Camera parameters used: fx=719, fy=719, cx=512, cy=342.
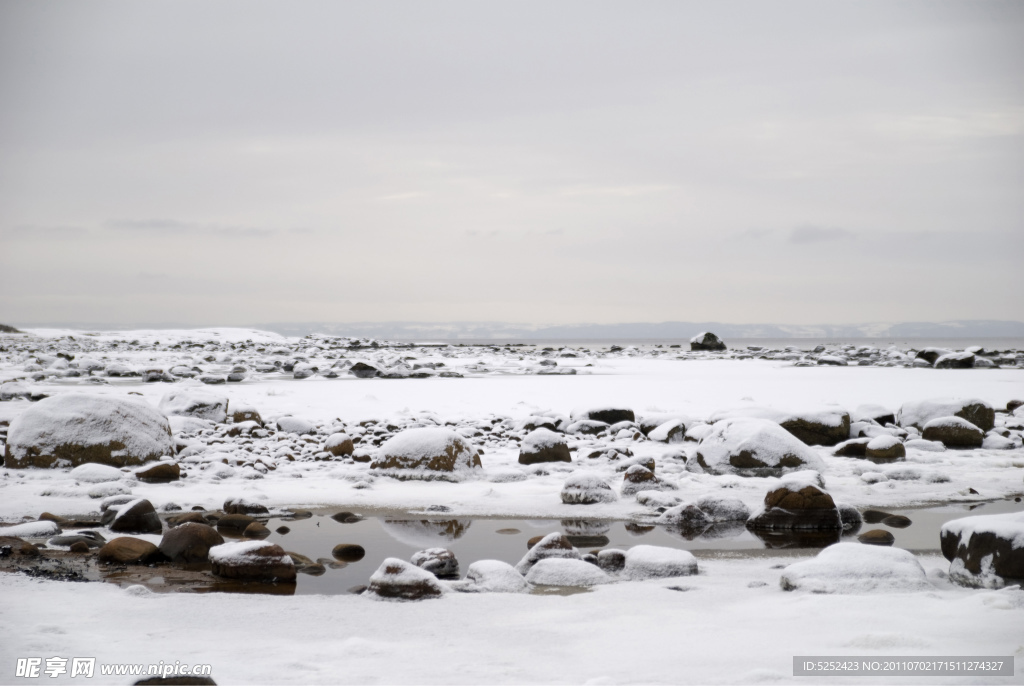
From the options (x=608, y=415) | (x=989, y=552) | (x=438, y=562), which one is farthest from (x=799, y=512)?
(x=608, y=415)

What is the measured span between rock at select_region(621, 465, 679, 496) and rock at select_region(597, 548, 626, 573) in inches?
80.5

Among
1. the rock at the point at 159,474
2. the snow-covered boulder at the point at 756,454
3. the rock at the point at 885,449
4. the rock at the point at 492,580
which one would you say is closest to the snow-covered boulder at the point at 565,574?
the rock at the point at 492,580

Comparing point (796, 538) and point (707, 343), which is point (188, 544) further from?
point (707, 343)

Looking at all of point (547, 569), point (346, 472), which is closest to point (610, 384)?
point (346, 472)

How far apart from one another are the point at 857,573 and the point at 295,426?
6936 mm

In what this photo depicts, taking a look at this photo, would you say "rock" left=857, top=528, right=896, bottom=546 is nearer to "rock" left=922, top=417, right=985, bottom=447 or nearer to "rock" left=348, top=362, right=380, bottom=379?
"rock" left=922, top=417, right=985, bottom=447

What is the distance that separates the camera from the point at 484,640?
287 centimetres

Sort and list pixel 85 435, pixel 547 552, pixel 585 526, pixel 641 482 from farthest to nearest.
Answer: pixel 85 435 < pixel 641 482 < pixel 585 526 < pixel 547 552

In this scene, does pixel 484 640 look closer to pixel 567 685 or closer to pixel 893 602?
pixel 567 685

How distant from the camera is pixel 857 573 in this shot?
346 centimetres

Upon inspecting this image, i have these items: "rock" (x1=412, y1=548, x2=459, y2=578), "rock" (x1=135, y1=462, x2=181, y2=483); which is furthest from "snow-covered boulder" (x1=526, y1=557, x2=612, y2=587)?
"rock" (x1=135, y1=462, x2=181, y2=483)

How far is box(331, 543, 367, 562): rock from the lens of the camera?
13.9ft

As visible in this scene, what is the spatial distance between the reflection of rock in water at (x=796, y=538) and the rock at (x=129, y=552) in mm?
3671

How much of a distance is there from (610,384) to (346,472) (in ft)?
32.7
